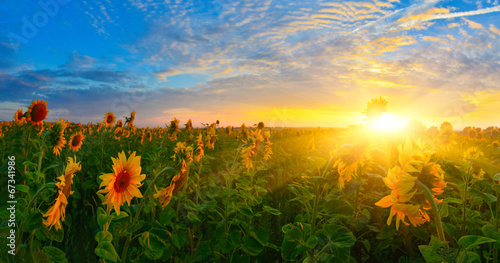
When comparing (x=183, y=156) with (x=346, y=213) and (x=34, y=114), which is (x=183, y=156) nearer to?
(x=346, y=213)

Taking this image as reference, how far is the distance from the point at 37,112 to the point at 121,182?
15.7 ft

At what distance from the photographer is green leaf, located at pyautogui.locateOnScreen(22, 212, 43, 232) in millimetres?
1544

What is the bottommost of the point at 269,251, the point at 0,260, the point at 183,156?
the point at 269,251

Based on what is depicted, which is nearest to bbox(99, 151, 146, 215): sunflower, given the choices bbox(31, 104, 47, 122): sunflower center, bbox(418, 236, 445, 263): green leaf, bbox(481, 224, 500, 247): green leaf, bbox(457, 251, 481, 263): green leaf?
bbox(418, 236, 445, 263): green leaf

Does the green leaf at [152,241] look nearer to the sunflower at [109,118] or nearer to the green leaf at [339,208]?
the green leaf at [339,208]

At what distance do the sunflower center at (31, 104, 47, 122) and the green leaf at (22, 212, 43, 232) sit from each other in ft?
16.1

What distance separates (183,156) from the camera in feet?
7.04

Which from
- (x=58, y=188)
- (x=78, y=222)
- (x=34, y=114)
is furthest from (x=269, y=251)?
(x=34, y=114)

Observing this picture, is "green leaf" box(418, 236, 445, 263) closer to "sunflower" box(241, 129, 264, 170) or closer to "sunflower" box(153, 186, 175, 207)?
"sunflower" box(153, 186, 175, 207)

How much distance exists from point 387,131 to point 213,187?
1.85 meters

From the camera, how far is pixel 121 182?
2.01m

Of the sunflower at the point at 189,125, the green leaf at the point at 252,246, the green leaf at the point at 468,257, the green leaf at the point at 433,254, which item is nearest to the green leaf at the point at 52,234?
the green leaf at the point at 252,246

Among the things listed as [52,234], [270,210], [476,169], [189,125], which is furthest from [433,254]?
[189,125]

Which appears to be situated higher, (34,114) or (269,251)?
(34,114)
